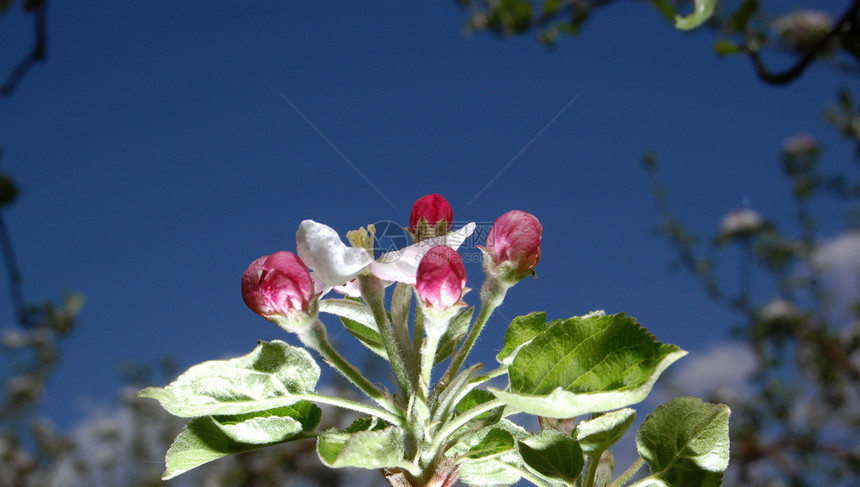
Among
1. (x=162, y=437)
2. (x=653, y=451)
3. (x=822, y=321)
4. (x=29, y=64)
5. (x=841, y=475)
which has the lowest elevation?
(x=841, y=475)

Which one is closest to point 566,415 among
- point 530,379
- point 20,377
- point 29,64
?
point 530,379

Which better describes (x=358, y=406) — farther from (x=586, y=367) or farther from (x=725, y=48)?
(x=725, y=48)

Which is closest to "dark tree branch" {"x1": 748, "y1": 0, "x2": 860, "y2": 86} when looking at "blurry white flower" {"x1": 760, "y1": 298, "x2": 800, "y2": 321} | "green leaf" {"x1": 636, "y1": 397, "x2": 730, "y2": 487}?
"green leaf" {"x1": 636, "y1": 397, "x2": 730, "y2": 487}

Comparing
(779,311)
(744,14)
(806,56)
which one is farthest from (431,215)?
(779,311)

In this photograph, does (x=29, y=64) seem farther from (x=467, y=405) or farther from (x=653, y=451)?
(x=653, y=451)

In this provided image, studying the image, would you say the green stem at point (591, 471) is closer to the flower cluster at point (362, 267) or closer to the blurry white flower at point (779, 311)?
the flower cluster at point (362, 267)
